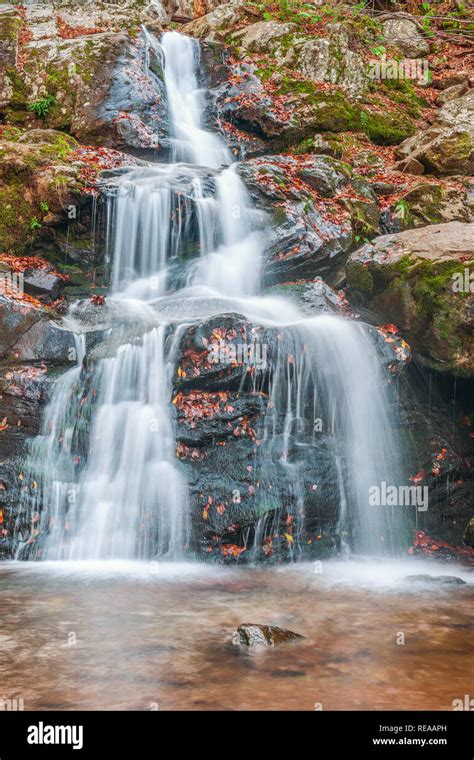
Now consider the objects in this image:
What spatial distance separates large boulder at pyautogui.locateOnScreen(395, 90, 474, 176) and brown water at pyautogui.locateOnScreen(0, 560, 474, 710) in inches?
347

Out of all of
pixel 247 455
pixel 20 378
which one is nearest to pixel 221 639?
pixel 247 455

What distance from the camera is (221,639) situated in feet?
14.2

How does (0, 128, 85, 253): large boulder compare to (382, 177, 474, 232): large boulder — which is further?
(382, 177, 474, 232): large boulder

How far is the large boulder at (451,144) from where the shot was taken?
12.3m

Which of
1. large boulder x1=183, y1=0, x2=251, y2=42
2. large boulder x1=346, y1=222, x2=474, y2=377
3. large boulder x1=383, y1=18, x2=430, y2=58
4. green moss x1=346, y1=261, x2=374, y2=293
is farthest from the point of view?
large boulder x1=183, y1=0, x2=251, y2=42

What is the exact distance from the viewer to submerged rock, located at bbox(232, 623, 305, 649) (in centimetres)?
415

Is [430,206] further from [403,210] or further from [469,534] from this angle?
[469,534]

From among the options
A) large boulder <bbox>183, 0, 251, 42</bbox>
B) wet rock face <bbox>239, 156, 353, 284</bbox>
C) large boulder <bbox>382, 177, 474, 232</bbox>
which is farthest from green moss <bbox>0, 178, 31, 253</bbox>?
large boulder <bbox>183, 0, 251, 42</bbox>

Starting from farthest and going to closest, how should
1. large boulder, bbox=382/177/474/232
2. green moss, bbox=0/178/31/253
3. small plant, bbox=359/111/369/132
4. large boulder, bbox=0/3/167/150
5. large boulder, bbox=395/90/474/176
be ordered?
small plant, bbox=359/111/369/132 → large boulder, bbox=0/3/167/150 → large boulder, bbox=395/90/474/176 → large boulder, bbox=382/177/474/232 → green moss, bbox=0/178/31/253

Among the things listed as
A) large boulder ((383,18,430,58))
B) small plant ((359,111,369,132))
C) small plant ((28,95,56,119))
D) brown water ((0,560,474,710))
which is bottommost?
brown water ((0,560,474,710))

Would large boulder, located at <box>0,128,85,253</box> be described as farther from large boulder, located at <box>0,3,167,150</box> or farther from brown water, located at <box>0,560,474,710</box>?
brown water, located at <box>0,560,474,710</box>

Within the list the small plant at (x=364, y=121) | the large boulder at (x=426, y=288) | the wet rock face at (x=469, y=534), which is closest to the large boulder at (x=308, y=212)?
the large boulder at (x=426, y=288)

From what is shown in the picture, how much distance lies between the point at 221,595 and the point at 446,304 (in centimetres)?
466

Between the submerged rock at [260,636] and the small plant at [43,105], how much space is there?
13.1m
